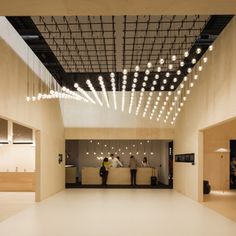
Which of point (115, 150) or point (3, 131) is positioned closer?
point (3, 131)

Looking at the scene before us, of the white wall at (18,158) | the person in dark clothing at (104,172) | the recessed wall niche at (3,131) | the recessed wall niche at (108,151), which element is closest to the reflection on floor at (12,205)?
the recessed wall niche at (3,131)

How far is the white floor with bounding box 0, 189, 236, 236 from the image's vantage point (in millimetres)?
7637

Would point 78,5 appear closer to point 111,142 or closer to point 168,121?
point 168,121

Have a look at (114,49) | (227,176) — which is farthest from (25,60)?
(227,176)

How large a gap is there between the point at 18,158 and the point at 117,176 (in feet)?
15.4

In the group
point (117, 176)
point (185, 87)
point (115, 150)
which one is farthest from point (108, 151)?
point (185, 87)

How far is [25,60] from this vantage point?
11141 millimetres

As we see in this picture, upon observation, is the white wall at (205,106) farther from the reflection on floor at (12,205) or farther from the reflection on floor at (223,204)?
the reflection on floor at (12,205)

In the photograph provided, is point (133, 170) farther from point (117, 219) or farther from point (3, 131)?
point (117, 219)

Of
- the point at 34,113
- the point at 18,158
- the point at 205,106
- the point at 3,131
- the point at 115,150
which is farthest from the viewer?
the point at 115,150

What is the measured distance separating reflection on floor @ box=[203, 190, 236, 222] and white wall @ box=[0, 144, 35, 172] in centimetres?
775

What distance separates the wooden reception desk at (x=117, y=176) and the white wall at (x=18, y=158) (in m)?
2.93

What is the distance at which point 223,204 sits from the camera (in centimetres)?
1189

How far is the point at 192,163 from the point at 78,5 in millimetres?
8620
